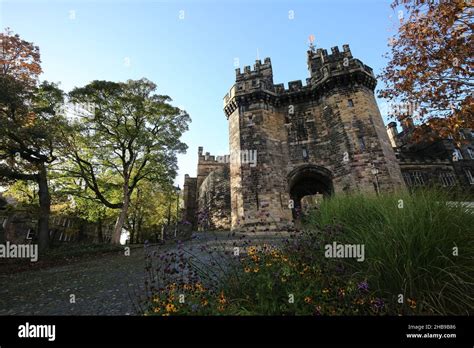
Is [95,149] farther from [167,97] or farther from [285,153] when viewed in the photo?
[285,153]

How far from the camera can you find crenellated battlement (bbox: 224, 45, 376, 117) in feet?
57.6

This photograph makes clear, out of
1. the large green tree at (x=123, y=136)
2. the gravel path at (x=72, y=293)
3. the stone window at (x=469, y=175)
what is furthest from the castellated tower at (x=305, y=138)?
the stone window at (x=469, y=175)

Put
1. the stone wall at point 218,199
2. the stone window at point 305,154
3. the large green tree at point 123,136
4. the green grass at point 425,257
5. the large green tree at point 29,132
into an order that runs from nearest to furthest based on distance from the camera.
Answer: the green grass at point 425,257 → the large green tree at point 29,132 → the large green tree at point 123,136 → the stone window at point 305,154 → the stone wall at point 218,199

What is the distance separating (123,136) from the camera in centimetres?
1652

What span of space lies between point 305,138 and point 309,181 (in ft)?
11.8

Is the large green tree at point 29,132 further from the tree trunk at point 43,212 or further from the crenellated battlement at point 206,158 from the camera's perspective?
the crenellated battlement at point 206,158

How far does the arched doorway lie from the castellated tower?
74 millimetres

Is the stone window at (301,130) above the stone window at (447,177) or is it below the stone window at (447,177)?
above

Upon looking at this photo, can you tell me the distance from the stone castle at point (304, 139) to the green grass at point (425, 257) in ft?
35.3

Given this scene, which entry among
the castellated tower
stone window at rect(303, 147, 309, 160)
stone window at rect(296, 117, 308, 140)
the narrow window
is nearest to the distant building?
the castellated tower

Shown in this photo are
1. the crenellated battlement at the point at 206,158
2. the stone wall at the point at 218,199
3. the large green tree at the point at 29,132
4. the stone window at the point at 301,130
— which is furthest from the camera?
the crenellated battlement at the point at 206,158

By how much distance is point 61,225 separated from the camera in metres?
29.4

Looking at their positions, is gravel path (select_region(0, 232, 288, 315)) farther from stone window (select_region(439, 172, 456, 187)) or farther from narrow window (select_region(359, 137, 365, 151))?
stone window (select_region(439, 172, 456, 187))

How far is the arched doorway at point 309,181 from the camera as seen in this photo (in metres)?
17.4
